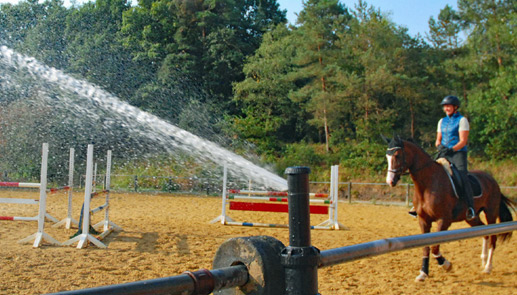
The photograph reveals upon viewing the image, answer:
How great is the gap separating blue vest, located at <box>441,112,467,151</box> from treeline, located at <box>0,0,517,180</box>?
873 inches

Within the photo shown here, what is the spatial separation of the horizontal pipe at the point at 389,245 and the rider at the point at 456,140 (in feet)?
13.0

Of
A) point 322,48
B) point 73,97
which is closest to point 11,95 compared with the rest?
point 73,97

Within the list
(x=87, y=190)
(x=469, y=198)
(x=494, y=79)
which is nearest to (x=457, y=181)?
(x=469, y=198)

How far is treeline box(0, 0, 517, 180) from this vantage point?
28719mm

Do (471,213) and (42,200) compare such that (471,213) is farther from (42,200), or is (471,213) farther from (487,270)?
(42,200)

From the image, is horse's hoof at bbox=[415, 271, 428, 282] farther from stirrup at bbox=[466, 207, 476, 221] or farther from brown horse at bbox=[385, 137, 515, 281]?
stirrup at bbox=[466, 207, 476, 221]

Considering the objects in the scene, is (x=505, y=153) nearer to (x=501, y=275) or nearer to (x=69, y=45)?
(x=501, y=275)

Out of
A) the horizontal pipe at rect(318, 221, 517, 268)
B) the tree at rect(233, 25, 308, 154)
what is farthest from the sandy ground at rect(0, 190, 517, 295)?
the tree at rect(233, 25, 308, 154)

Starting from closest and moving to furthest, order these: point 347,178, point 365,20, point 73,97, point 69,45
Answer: point 347,178 < point 73,97 < point 365,20 < point 69,45

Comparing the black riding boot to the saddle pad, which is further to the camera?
the saddle pad

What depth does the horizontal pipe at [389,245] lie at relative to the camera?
1334mm

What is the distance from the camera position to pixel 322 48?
3212cm

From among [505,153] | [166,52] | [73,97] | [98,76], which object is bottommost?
[505,153]

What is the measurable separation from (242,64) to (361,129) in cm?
1174
